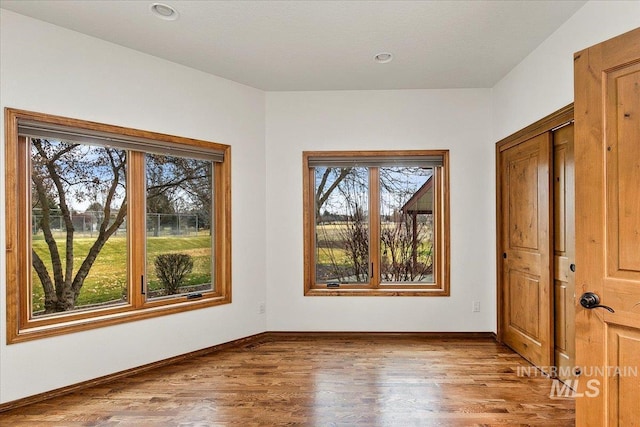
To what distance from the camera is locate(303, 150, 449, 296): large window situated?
3.96 m

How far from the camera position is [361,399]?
2502mm

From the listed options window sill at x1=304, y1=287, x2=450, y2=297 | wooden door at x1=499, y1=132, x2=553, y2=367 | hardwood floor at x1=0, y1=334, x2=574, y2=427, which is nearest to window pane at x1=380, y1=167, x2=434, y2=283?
window sill at x1=304, y1=287, x2=450, y2=297

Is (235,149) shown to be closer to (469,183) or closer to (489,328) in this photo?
(469,183)

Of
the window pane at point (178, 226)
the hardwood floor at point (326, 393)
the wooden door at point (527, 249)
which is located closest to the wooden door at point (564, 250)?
the wooden door at point (527, 249)

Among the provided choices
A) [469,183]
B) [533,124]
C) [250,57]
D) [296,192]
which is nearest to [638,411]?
[533,124]

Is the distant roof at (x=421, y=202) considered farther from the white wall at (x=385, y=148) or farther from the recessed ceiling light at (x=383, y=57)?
the recessed ceiling light at (x=383, y=57)

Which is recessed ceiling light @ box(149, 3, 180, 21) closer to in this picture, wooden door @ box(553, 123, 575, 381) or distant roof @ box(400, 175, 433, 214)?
distant roof @ box(400, 175, 433, 214)

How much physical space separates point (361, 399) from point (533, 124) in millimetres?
2600

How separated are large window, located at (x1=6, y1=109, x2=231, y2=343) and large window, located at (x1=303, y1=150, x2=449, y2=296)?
986 mm

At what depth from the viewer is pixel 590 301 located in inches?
68.1

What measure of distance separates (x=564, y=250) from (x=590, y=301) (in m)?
1.19

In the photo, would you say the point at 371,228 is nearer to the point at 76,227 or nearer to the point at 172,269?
the point at 172,269

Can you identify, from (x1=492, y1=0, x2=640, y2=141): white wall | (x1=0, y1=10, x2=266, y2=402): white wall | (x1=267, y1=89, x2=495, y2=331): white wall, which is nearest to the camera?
(x1=492, y1=0, x2=640, y2=141): white wall

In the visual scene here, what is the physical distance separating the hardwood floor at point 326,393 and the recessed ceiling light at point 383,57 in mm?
2680
